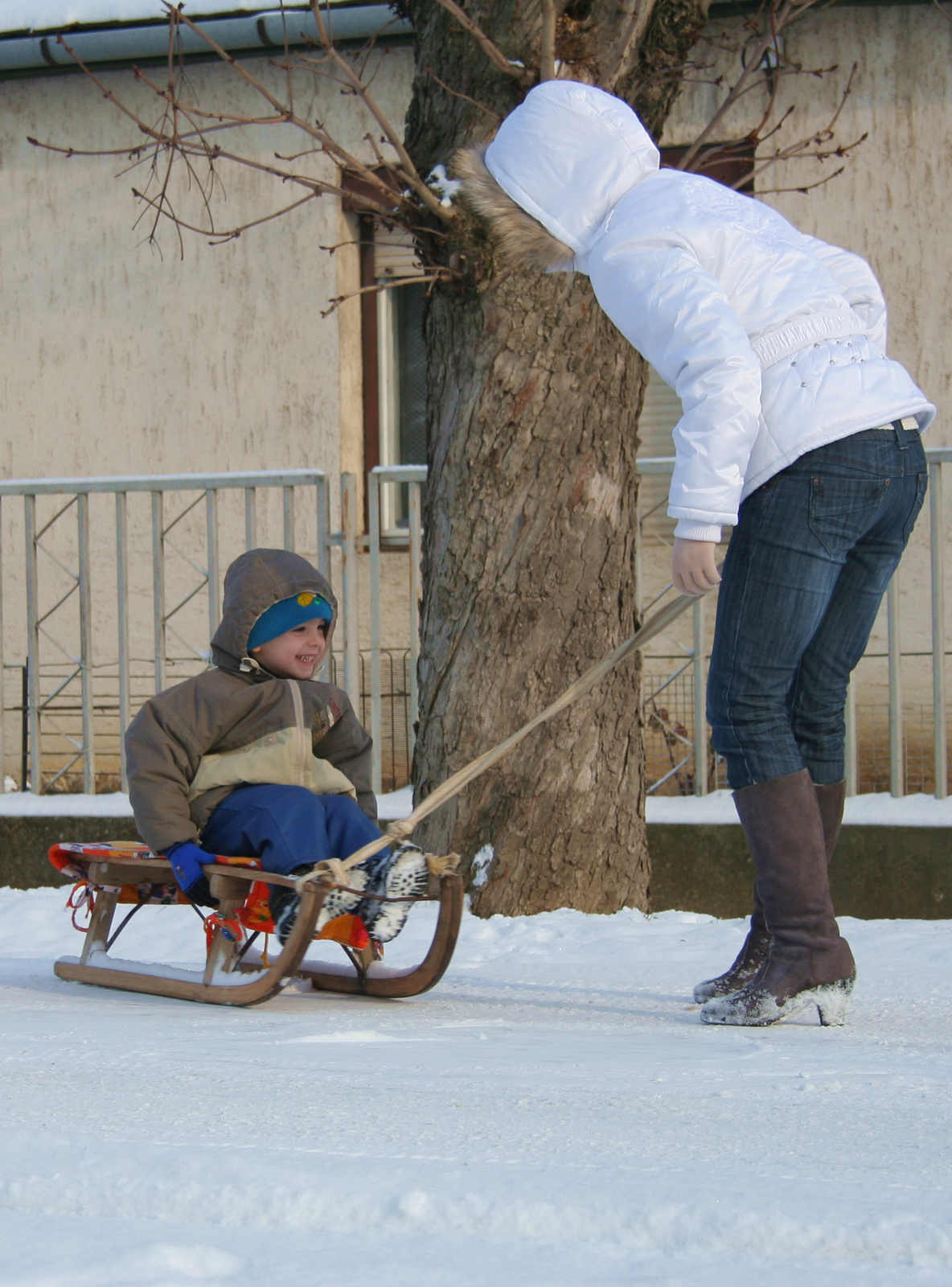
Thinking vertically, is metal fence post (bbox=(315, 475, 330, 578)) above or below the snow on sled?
above

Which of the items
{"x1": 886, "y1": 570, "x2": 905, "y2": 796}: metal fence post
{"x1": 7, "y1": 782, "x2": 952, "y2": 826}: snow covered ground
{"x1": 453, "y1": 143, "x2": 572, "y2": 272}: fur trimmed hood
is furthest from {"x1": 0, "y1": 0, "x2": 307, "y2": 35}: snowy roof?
{"x1": 453, "y1": 143, "x2": 572, "y2": 272}: fur trimmed hood

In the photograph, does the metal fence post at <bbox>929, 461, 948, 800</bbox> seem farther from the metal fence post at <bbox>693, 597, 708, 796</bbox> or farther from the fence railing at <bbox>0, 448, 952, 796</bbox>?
the metal fence post at <bbox>693, 597, 708, 796</bbox>

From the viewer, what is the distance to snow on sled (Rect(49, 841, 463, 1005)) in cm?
257

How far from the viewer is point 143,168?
7.46 m

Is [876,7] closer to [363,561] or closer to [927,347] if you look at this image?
[927,347]

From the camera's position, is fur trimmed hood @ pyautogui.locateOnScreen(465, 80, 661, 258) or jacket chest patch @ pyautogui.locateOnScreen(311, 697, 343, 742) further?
jacket chest patch @ pyautogui.locateOnScreen(311, 697, 343, 742)

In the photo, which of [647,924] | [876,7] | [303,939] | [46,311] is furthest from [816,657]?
[46,311]

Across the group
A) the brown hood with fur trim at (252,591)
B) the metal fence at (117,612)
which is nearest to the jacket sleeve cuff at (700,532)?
the brown hood with fur trim at (252,591)

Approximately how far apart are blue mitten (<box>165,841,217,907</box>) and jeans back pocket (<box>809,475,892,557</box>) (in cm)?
129

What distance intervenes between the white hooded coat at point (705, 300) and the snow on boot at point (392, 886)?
33.3 inches

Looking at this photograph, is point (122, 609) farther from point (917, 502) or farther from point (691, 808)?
point (917, 502)

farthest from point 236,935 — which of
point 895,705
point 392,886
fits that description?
point 895,705

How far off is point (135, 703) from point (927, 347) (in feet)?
14.1

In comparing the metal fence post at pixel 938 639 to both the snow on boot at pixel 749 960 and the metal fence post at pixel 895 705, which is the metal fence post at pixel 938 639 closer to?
the metal fence post at pixel 895 705
